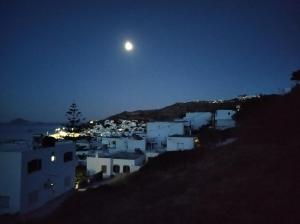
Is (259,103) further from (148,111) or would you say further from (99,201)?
(148,111)

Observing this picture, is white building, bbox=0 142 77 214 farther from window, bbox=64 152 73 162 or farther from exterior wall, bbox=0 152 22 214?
window, bbox=64 152 73 162

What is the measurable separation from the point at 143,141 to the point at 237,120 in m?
10.2

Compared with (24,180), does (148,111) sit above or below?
above

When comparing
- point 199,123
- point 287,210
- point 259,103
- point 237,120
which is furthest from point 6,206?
point 199,123

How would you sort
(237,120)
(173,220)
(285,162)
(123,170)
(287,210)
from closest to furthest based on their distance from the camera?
(287,210), (173,220), (285,162), (123,170), (237,120)

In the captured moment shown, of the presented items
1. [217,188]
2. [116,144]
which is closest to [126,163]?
[116,144]

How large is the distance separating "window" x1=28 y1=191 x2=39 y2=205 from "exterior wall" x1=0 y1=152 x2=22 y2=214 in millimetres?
1250

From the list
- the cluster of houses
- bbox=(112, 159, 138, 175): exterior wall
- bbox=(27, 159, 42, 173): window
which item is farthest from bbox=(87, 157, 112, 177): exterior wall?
bbox=(27, 159, 42, 173): window

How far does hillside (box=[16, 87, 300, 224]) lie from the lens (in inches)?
526

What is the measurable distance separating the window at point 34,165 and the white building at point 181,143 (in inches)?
593

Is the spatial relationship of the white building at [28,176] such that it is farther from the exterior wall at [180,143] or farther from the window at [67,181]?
the exterior wall at [180,143]

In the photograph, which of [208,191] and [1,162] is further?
[1,162]

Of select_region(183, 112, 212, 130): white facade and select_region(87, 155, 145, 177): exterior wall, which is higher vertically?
select_region(183, 112, 212, 130): white facade

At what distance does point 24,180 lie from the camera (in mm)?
20484
